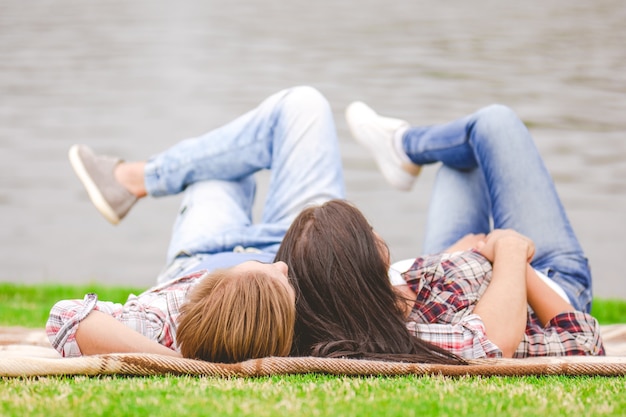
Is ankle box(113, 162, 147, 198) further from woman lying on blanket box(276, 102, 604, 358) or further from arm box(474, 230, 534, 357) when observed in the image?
arm box(474, 230, 534, 357)

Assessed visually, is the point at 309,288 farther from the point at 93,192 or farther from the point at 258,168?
the point at 93,192

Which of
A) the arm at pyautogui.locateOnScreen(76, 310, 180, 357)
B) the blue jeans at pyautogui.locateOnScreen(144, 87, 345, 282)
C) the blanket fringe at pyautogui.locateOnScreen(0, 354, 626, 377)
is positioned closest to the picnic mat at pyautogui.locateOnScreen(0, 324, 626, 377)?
the blanket fringe at pyautogui.locateOnScreen(0, 354, 626, 377)

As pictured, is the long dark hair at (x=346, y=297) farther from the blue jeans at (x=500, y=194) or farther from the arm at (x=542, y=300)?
the blue jeans at (x=500, y=194)

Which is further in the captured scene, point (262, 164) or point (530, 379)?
point (262, 164)

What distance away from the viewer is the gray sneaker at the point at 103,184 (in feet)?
13.0

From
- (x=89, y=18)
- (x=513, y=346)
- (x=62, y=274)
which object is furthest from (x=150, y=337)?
(x=89, y=18)

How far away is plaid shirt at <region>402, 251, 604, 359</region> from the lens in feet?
8.84

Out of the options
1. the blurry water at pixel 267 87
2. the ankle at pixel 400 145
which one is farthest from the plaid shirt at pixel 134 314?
the blurry water at pixel 267 87

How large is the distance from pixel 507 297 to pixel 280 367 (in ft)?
2.54

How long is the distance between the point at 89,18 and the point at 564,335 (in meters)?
11.8

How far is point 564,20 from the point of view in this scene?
1376 cm

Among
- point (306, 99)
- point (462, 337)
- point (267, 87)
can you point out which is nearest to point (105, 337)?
point (462, 337)

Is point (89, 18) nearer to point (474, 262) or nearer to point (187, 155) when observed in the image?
point (187, 155)

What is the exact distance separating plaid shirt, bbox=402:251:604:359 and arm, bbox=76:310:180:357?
0.79 m
